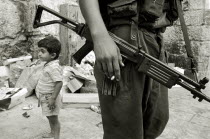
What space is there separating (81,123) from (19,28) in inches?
97.5

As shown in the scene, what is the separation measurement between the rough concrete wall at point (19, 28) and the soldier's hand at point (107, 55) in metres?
3.49

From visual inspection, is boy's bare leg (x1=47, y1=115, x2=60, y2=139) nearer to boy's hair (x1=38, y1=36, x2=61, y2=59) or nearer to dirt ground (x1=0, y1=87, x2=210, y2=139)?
dirt ground (x1=0, y1=87, x2=210, y2=139)

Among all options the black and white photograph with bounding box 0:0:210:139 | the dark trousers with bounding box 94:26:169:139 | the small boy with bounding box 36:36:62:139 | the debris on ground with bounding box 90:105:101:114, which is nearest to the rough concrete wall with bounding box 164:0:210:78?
the black and white photograph with bounding box 0:0:210:139

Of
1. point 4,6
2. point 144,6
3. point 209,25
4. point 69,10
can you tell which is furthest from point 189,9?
point 144,6

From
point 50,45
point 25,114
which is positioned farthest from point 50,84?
point 25,114

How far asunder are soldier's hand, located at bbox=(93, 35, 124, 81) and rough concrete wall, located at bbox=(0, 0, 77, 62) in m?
3.49

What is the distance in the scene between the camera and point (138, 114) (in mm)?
1238

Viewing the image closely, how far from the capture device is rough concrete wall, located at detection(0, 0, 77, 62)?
425 centimetres

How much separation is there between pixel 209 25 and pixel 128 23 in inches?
172

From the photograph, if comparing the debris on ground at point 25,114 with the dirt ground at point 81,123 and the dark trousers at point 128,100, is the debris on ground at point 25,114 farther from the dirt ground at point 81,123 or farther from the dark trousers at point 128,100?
the dark trousers at point 128,100

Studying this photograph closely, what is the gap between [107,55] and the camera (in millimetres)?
1092

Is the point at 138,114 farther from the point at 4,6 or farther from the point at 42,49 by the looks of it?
the point at 4,6

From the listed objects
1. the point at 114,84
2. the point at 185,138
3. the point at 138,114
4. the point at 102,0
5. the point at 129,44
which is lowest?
the point at 185,138

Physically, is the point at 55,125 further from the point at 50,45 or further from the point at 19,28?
the point at 19,28
